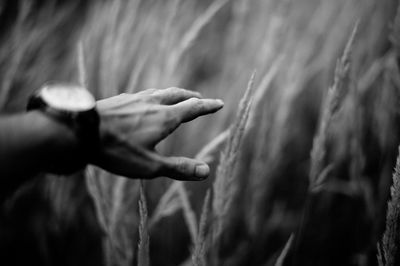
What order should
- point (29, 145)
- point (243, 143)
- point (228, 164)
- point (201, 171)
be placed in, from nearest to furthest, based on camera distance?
point (29, 145)
point (201, 171)
point (228, 164)
point (243, 143)

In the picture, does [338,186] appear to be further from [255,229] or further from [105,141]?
[105,141]

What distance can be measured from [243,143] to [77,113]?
0.81 metres

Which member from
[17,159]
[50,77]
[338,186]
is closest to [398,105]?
[338,186]

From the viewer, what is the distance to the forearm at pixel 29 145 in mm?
434

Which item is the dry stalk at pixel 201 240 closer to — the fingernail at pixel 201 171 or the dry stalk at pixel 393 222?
the fingernail at pixel 201 171

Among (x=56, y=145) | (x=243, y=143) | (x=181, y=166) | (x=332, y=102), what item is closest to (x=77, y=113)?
(x=56, y=145)

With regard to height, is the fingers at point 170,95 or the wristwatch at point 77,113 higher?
the fingers at point 170,95

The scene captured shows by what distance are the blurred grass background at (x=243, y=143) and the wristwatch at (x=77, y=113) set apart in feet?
1.04

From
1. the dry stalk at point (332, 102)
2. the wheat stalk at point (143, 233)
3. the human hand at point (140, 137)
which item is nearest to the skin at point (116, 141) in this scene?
the human hand at point (140, 137)

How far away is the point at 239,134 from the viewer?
68 cm

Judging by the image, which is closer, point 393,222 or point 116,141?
point 116,141

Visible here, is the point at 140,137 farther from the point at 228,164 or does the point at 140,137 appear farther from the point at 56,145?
the point at 228,164

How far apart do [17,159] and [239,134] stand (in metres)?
0.39

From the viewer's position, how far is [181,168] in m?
0.54
